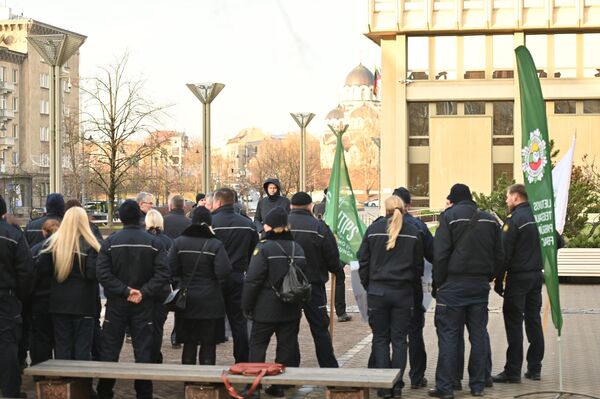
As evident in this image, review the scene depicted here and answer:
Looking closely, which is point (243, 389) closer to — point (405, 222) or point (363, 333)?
point (405, 222)

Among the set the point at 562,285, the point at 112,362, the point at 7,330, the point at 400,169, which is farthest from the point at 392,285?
the point at 400,169

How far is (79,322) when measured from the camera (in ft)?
34.0

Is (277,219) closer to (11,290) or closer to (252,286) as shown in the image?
(252,286)

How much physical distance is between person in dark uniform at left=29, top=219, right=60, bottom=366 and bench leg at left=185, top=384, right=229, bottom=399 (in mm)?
1687

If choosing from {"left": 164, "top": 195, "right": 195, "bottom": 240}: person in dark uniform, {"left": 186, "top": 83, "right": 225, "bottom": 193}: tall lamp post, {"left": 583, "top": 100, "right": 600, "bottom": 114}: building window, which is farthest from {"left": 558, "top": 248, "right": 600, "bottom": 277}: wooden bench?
{"left": 583, "top": 100, "right": 600, "bottom": 114}: building window

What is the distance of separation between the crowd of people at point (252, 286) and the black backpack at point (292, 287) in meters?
0.05

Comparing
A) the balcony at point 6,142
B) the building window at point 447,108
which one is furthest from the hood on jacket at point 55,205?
the balcony at point 6,142

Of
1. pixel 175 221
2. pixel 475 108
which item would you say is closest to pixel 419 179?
pixel 475 108

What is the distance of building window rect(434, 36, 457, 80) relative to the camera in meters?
59.0

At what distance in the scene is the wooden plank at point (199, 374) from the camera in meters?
9.20

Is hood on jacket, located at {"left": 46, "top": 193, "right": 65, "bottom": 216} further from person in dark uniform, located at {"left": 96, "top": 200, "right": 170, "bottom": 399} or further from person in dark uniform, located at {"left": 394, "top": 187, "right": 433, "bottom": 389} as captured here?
person in dark uniform, located at {"left": 394, "top": 187, "right": 433, "bottom": 389}

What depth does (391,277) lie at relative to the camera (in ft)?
34.1

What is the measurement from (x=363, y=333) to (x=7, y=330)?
699 centimetres

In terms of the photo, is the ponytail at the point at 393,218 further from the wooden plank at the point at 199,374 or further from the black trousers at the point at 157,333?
the black trousers at the point at 157,333
